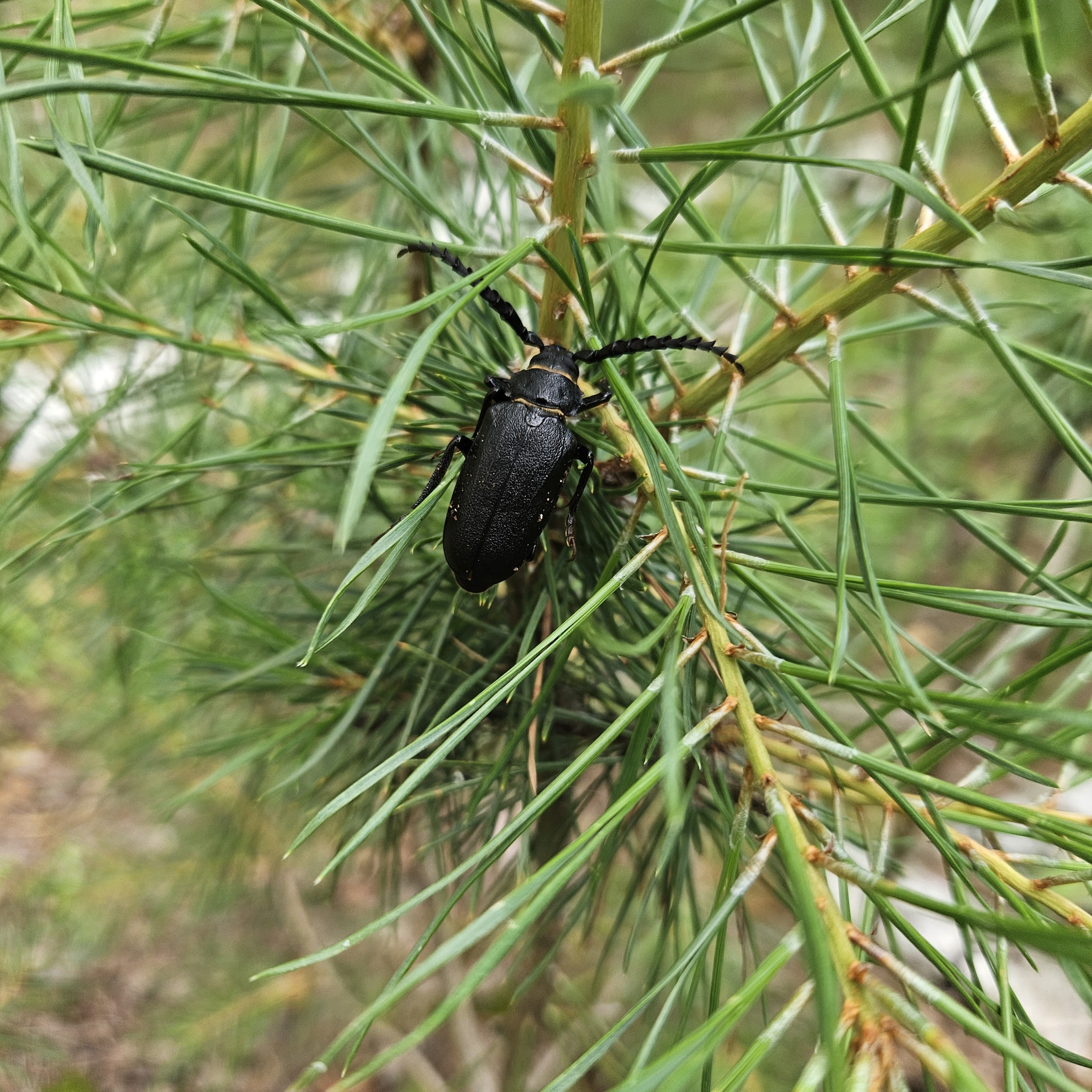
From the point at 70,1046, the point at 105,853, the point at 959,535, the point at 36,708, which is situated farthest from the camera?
the point at 36,708

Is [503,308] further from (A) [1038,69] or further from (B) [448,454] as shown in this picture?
(A) [1038,69]

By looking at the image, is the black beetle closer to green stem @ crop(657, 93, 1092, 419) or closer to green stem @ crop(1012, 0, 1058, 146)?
green stem @ crop(657, 93, 1092, 419)

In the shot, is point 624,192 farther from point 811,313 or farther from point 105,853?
point 105,853

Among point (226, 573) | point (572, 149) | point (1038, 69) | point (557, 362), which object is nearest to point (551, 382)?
point (557, 362)

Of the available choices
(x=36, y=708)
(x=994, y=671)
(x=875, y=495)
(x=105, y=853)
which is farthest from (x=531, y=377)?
(x=36, y=708)

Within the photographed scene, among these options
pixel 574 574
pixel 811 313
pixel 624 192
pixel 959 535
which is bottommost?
pixel 574 574
